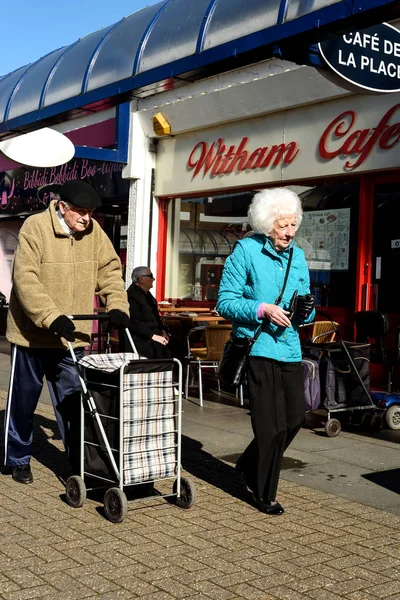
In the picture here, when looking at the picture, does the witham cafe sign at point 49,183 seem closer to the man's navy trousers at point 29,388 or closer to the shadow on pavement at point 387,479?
the man's navy trousers at point 29,388

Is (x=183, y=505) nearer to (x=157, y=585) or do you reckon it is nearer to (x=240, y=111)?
(x=157, y=585)

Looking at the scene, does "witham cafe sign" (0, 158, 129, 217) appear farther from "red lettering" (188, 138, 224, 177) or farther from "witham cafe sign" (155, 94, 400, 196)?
"red lettering" (188, 138, 224, 177)

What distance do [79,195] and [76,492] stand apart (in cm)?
188

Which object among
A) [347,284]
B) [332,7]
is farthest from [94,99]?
[332,7]

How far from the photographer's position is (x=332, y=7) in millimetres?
7371

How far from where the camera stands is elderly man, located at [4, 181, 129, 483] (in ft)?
18.2

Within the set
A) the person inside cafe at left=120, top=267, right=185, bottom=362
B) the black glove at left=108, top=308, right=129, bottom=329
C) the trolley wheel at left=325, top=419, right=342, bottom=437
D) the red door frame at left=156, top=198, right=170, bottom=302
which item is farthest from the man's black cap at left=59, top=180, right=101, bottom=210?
the red door frame at left=156, top=198, right=170, bottom=302

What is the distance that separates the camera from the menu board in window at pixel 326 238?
32.8 feet

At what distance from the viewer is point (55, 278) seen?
5664mm

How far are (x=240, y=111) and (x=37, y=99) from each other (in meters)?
6.33

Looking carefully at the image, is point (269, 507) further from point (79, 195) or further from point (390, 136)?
point (390, 136)

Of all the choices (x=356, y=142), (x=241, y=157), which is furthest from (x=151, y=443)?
(x=241, y=157)

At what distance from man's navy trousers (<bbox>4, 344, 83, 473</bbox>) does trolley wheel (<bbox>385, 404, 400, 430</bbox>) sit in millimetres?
3524

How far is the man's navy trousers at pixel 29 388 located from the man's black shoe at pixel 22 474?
4cm
